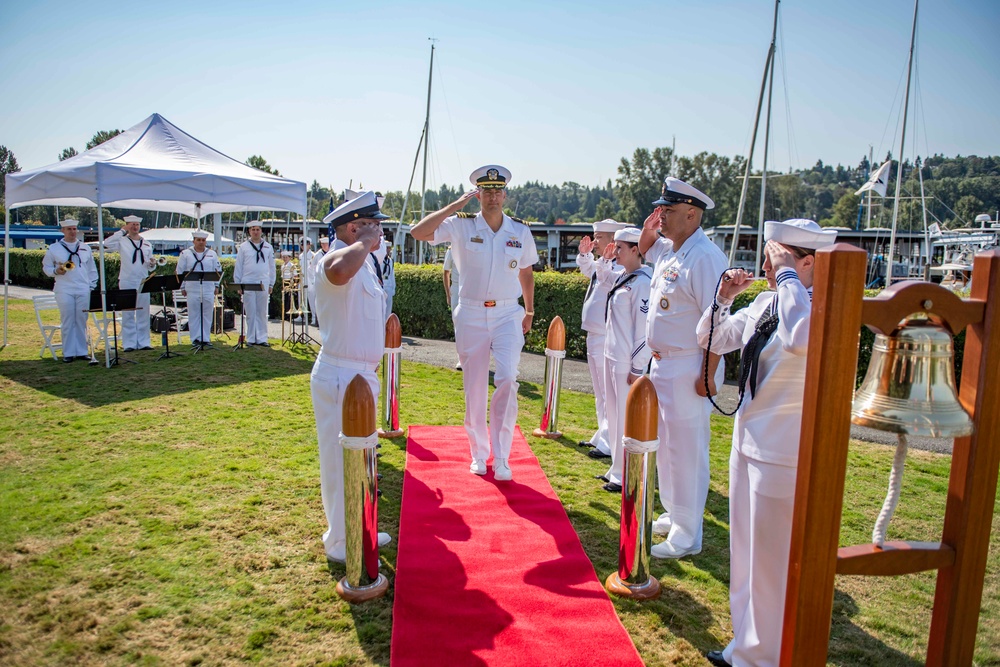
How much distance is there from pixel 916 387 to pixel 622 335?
385 centimetres

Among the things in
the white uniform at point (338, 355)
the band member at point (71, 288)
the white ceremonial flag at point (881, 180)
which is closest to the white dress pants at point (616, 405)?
the white uniform at point (338, 355)

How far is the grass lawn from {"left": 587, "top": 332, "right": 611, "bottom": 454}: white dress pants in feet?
0.77

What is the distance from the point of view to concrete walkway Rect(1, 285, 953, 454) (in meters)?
7.76

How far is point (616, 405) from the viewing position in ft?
19.2

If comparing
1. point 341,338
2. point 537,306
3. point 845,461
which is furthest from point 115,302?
point 845,461

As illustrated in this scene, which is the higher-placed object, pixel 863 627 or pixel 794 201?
pixel 794 201

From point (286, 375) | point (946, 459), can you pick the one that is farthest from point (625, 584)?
point (286, 375)

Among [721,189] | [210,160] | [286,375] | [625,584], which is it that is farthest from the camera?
[721,189]

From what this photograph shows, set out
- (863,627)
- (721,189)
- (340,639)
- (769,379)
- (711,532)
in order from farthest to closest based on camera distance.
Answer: (721,189), (711,532), (863,627), (340,639), (769,379)

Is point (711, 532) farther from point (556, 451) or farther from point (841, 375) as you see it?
point (841, 375)

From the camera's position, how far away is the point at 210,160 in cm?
1239

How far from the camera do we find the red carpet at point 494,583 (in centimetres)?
324

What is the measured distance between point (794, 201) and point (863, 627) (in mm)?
99121

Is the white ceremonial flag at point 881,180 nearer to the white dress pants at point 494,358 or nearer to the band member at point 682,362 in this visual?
the white dress pants at point 494,358
